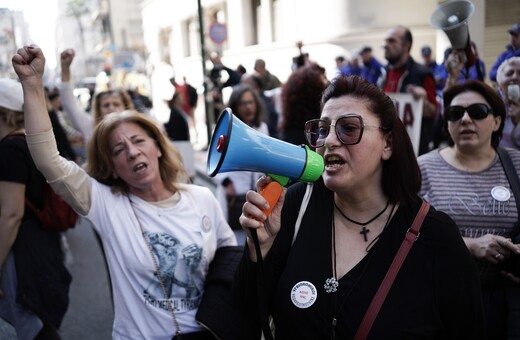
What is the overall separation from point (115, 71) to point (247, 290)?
28511 millimetres

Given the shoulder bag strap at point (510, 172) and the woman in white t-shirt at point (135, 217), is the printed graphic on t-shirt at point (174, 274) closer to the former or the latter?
the woman in white t-shirt at point (135, 217)

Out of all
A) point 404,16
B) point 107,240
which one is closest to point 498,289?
point 107,240

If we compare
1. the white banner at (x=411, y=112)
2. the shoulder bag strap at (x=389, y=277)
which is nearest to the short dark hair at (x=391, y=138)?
the shoulder bag strap at (x=389, y=277)

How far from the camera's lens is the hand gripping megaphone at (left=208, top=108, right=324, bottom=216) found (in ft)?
4.95

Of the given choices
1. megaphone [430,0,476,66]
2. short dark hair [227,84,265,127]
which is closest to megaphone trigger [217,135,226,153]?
megaphone [430,0,476,66]

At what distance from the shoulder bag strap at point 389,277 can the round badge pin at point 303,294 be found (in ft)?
0.65

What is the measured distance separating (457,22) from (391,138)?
8.16 ft

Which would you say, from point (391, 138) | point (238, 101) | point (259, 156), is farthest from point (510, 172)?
point (238, 101)

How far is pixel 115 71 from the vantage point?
28219 millimetres

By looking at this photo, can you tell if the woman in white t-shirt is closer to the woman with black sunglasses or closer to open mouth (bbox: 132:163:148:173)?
open mouth (bbox: 132:163:148:173)

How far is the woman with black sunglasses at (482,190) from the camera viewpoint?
231 cm

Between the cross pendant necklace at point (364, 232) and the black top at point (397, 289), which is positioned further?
the cross pendant necklace at point (364, 232)

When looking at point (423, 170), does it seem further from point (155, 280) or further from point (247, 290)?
point (155, 280)

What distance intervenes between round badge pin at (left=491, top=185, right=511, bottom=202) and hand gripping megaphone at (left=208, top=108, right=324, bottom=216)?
4.19 ft
